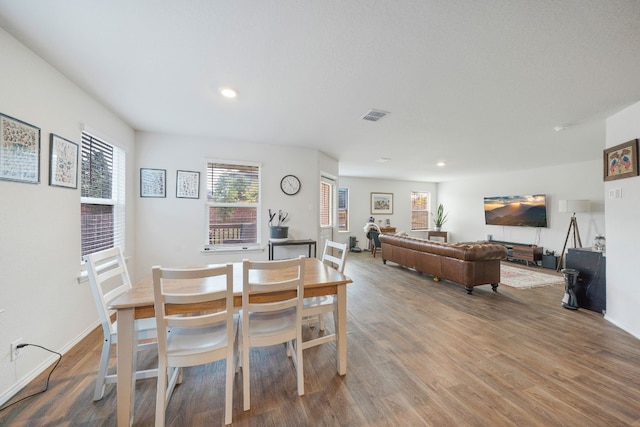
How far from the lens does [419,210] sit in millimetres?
9398

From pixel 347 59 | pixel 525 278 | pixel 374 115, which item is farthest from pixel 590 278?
pixel 347 59

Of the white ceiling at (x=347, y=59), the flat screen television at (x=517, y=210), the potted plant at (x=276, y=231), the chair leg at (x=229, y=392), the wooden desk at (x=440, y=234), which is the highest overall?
the white ceiling at (x=347, y=59)

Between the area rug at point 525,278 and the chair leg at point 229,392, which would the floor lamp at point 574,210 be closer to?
the area rug at point 525,278

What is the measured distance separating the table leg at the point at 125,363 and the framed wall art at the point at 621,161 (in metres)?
4.67

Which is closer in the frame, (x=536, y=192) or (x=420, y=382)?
(x=420, y=382)

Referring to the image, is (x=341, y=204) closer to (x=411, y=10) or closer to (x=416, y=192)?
(x=416, y=192)

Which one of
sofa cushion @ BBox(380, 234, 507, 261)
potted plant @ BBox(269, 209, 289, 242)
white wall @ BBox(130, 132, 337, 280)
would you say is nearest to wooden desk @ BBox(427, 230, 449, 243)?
sofa cushion @ BBox(380, 234, 507, 261)

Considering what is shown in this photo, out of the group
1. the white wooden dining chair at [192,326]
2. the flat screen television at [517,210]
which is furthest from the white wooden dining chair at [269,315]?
the flat screen television at [517,210]

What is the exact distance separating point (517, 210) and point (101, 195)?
875 centimetres

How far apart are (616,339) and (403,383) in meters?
2.46

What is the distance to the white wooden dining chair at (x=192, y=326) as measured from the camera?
1.38 m

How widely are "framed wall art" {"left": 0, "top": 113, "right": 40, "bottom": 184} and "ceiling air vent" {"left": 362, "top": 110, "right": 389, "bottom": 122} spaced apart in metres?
3.04

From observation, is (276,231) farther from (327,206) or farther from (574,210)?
(574,210)

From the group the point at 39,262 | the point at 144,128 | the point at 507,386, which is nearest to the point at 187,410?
the point at 39,262
